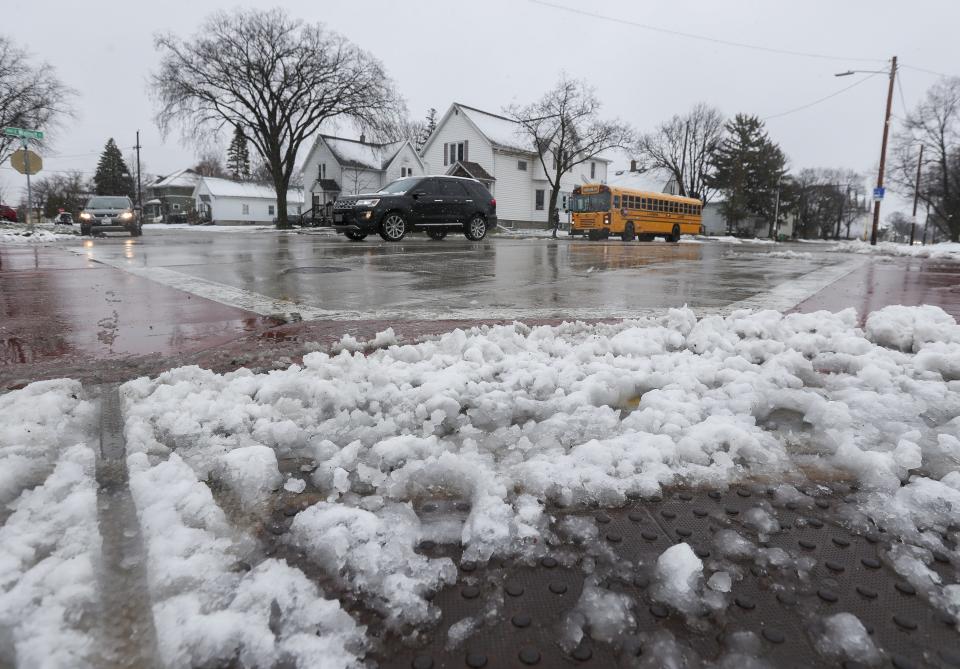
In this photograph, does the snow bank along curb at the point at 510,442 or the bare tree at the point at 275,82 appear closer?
the snow bank along curb at the point at 510,442

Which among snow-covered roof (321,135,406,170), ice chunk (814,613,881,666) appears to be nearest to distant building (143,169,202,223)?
snow-covered roof (321,135,406,170)

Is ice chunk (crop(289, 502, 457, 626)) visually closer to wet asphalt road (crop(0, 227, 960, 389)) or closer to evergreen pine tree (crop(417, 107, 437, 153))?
wet asphalt road (crop(0, 227, 960, 389))

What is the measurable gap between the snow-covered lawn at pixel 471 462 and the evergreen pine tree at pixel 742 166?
65646mm

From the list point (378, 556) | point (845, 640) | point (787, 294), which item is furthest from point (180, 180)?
point (845, 640)

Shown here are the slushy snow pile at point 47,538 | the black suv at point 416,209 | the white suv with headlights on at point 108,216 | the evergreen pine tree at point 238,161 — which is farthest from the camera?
the evergreen pine tree at point 238,161

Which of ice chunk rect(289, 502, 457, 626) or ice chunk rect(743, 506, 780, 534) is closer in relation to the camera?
ice chunk rect(289, 502, 457, 626)

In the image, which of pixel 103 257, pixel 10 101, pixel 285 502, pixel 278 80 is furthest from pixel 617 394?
pixel 10 101

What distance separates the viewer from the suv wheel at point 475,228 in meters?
18.0

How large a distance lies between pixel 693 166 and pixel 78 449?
67.9 metres

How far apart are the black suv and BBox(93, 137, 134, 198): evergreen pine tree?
80.7 meters

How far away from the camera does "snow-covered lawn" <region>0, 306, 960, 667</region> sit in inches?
49.8

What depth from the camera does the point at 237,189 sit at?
66500 millimetres

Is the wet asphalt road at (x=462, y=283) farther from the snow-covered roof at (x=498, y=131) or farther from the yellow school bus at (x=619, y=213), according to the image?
the snow-covered roof at (x=498, y=131)

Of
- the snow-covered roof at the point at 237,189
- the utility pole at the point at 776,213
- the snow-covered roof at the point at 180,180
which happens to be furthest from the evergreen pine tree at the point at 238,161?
the utility pole at the point at 776,213
